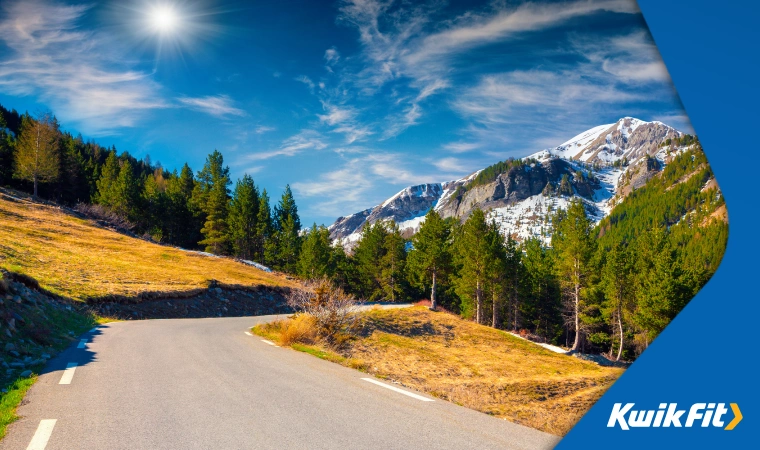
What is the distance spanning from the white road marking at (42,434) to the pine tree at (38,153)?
74.0 metres

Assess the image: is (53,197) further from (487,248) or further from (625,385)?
(625,385)

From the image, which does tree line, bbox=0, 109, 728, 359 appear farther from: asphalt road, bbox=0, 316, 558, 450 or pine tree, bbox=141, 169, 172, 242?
asphalt road, bbox=0, 316, 558, 450

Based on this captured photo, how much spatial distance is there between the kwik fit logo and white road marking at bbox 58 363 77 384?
850 centimetres

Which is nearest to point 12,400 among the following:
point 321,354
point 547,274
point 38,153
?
point 321,354

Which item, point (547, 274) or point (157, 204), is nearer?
point (547, 274)

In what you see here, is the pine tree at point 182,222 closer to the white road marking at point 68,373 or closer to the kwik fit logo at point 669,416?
the white road marking at point 68,373

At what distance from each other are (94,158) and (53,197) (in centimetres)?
4370

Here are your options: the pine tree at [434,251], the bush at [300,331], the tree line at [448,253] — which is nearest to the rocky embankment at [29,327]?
the bush at [300,331]

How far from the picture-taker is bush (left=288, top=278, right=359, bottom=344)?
1609 centimetres

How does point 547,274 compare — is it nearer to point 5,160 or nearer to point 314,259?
point 314,259

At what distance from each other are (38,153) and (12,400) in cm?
7483

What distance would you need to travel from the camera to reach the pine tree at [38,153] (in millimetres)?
63906

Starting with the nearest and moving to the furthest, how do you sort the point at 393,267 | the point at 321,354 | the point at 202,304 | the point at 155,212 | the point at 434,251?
the point at 321,354, the point at 202,304, the point at 434,251, the point at 393,267, the point at 155,212

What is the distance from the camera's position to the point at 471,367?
20.3 metres
